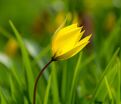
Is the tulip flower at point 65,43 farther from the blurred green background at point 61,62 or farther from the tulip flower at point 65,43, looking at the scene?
the blurred green background at point 61,62

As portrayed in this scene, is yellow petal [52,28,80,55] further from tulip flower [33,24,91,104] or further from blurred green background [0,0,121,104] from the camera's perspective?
blurred green background [0,0,121,104]

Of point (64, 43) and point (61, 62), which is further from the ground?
point (64, 43)

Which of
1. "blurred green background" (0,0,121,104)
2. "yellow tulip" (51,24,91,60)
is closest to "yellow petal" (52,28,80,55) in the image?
"yellow tulip" (51,24,91,60)

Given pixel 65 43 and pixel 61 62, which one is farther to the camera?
pixel 61 62

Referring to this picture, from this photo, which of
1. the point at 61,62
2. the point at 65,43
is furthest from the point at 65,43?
the point at 61,62

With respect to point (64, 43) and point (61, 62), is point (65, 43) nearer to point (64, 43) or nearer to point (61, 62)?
point (64, 43)

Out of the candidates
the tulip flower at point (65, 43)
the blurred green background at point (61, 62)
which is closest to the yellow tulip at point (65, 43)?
the tulip flower at point (65, 43)

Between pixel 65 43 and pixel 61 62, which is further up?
pixel 65 43

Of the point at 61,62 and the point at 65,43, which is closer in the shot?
the point at 65,43
